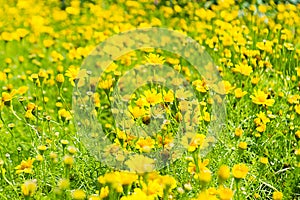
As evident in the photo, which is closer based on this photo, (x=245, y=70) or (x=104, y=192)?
(x=104, y=192)

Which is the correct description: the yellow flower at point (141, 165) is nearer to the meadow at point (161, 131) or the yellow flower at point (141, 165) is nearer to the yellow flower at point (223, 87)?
the meadow at point (161, 131)

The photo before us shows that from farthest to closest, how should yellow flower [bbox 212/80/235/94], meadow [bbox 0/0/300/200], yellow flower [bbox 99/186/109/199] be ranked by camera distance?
yellow flower [bbox 212/80/235/94] → meadow [bbox 0/0/300/200] → yellow flower [bbox 99/186/109/199]

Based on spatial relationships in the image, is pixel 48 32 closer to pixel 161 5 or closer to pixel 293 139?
pixel 161 5

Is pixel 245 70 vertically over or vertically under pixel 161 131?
over

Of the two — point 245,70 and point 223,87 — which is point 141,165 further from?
point 245,70

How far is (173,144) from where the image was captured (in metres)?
2.00

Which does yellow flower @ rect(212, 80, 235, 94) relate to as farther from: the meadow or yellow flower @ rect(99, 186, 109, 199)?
yellow flower @ rect(99, 186, 109, 199)

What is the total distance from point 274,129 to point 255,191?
1.46 feet

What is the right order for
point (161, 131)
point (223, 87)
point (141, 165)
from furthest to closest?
1. point (223, 87)
2. point (161, 131)
3. point (141, 165)

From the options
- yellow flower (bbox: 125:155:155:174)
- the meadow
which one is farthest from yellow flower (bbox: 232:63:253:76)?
yellow flower (bbox: 125:155:155:174)

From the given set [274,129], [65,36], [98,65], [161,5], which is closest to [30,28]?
[65,36]

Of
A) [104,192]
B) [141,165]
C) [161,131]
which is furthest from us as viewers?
[161,131]

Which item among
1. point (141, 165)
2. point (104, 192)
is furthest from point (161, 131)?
point (104, 192)

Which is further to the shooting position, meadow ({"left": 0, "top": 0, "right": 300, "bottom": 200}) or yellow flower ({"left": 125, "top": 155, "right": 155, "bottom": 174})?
meadow ({"left": 0, "top": 0, "right": 300, "bottom": 200})
